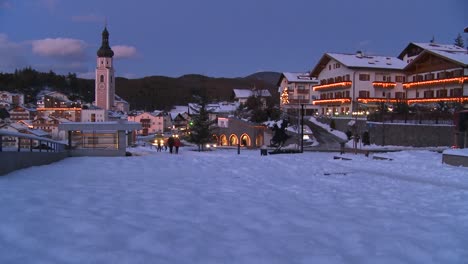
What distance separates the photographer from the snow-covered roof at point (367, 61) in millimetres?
A: 59531

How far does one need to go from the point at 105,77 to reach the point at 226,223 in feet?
492

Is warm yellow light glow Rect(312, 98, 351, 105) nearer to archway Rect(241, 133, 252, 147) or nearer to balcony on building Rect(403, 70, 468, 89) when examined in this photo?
balcony on building Rect(403, 70, 468, 89)

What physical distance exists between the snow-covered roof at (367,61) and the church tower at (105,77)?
100193 mm

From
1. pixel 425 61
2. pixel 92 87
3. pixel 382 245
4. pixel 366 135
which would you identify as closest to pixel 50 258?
pixel 382 245

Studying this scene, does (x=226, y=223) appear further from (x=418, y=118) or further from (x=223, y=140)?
(x=223, y=140)

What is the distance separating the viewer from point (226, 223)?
20.5 feet

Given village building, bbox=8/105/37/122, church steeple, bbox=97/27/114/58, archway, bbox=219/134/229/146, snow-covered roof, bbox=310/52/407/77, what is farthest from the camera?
church steeple, bbox=97/27/114/58

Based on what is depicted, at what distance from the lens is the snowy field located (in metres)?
4.84

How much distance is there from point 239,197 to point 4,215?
440cm

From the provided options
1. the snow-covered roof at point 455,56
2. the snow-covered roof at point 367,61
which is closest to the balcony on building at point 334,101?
the snow-covered roof at point 367,61

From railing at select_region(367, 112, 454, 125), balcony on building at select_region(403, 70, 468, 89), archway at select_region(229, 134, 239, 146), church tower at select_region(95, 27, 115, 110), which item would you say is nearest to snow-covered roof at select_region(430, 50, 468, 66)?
balcony on building at select_region(403, 70, 468, 89)

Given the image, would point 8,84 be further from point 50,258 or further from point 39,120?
point 50,258

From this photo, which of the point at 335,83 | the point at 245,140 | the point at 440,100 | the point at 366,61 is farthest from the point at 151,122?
the point at 440,100

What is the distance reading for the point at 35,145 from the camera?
1580 cm
